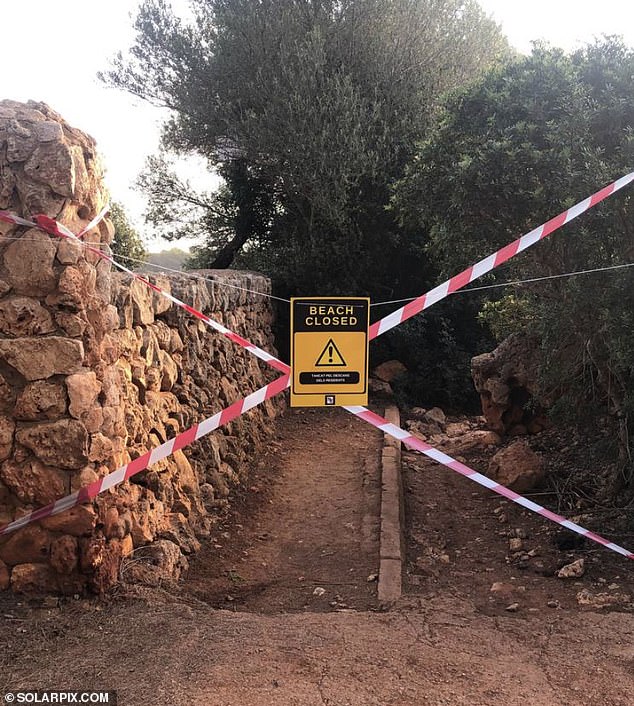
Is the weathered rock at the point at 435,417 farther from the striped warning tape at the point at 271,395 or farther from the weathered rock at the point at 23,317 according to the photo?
the weathered rock at the point at 23,317

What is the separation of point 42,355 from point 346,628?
8.00ft

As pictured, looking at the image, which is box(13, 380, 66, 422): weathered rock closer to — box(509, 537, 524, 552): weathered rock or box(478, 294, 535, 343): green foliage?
box(509, 537, 524, 552): weathered rock

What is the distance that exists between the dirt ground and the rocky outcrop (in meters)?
2.86

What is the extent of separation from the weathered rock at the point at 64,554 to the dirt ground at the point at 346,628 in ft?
0.71

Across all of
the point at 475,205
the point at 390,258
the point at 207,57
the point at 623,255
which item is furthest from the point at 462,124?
the point at 207,57

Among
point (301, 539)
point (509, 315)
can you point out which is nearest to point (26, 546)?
point (301, 539)

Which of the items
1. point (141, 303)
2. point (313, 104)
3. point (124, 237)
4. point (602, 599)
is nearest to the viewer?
point (602, 599)

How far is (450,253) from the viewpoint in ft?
25.1

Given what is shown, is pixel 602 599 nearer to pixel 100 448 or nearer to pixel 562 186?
pixel 562 186

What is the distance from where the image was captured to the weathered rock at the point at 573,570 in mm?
5219

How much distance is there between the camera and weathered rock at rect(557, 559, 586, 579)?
522cm

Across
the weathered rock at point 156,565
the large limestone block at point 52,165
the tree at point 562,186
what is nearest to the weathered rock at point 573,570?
the tree at point 562,186

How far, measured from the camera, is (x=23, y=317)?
171 inches

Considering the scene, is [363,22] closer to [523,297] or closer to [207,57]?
[207,57]
